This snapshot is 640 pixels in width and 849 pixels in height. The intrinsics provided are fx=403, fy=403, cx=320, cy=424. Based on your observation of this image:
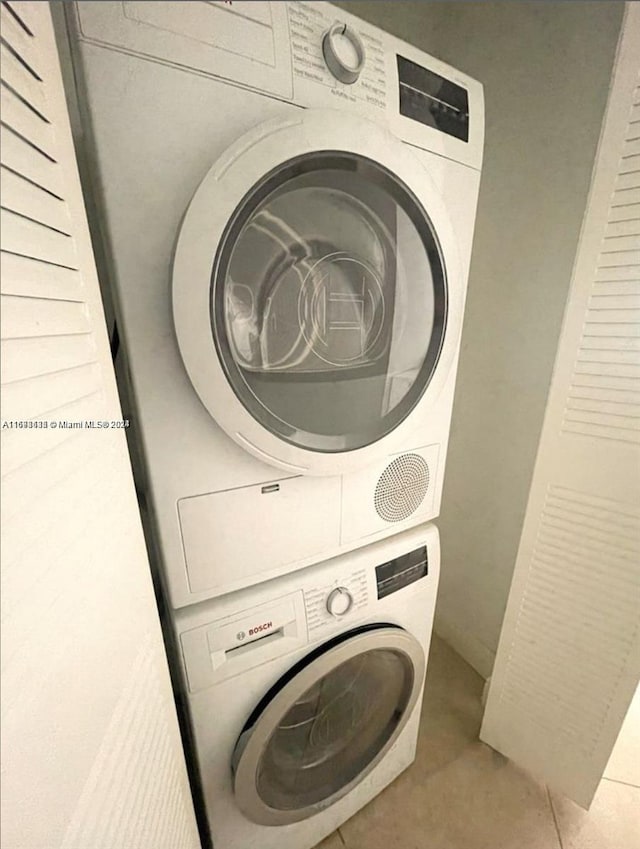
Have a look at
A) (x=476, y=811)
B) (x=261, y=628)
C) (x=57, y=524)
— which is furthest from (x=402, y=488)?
(x=476, y=811)

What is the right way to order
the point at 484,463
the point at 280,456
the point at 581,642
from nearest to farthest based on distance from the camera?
the point at 280,456
the point at 581,642
the point at 484,463

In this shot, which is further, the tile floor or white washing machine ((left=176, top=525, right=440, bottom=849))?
the tile floor

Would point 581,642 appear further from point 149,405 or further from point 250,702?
point 149,405

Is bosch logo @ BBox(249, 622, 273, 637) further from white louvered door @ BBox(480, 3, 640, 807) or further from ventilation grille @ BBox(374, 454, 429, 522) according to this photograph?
white louvered door @ BBox(480, 3, 640, 807)

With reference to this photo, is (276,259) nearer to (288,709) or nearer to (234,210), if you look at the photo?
(234,210)

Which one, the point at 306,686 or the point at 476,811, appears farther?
the point at 476,811

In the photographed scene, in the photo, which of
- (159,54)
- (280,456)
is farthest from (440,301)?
(159,54)

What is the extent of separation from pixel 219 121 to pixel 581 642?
122 cm

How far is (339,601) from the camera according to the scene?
31.7 inches

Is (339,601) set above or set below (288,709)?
above

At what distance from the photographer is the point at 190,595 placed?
674mm

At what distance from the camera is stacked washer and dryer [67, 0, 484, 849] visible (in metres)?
0.50

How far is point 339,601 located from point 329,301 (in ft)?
1.89

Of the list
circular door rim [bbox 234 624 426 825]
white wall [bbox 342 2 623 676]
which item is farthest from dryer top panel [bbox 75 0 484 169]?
circular door rim [bbox 234 624 426 825]
